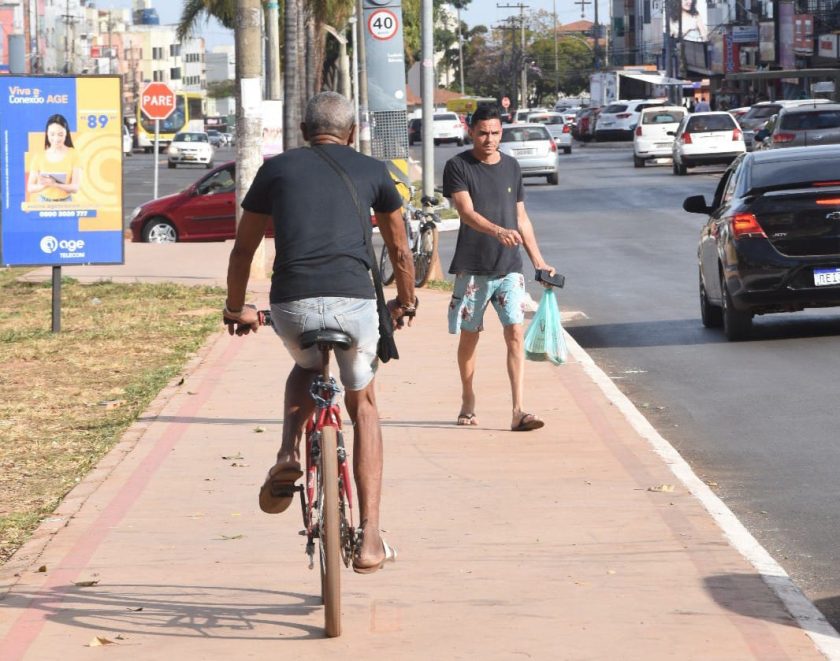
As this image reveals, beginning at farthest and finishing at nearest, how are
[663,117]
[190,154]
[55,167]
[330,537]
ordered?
[190,154], [663,117], [55,167], [330,537]

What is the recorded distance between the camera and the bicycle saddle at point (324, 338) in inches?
232

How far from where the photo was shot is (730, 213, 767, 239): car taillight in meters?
14.1

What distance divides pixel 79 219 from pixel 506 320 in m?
6.52

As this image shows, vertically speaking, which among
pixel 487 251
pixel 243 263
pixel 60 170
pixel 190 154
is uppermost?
pixel 190 154

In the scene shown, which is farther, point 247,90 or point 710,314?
point 247,90

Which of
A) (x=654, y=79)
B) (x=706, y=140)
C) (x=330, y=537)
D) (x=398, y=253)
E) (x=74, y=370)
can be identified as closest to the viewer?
(x=330, y=537)

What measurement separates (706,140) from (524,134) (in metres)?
4.87

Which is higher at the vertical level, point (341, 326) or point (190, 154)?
point (190, 154)

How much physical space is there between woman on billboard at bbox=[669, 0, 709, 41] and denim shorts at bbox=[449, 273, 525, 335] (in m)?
110

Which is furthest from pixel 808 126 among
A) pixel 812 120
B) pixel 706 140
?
pixel 706 140

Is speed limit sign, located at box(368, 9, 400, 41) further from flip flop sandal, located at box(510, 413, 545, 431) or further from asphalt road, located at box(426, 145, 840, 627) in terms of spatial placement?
flip flop sandal, located at box(510, 413, 545, 431)

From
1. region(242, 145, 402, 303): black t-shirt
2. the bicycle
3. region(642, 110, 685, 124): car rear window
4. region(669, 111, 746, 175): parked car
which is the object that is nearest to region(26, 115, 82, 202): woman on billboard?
the bicycle

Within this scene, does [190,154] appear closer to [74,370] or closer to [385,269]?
[385,269]

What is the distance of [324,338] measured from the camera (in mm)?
5895
